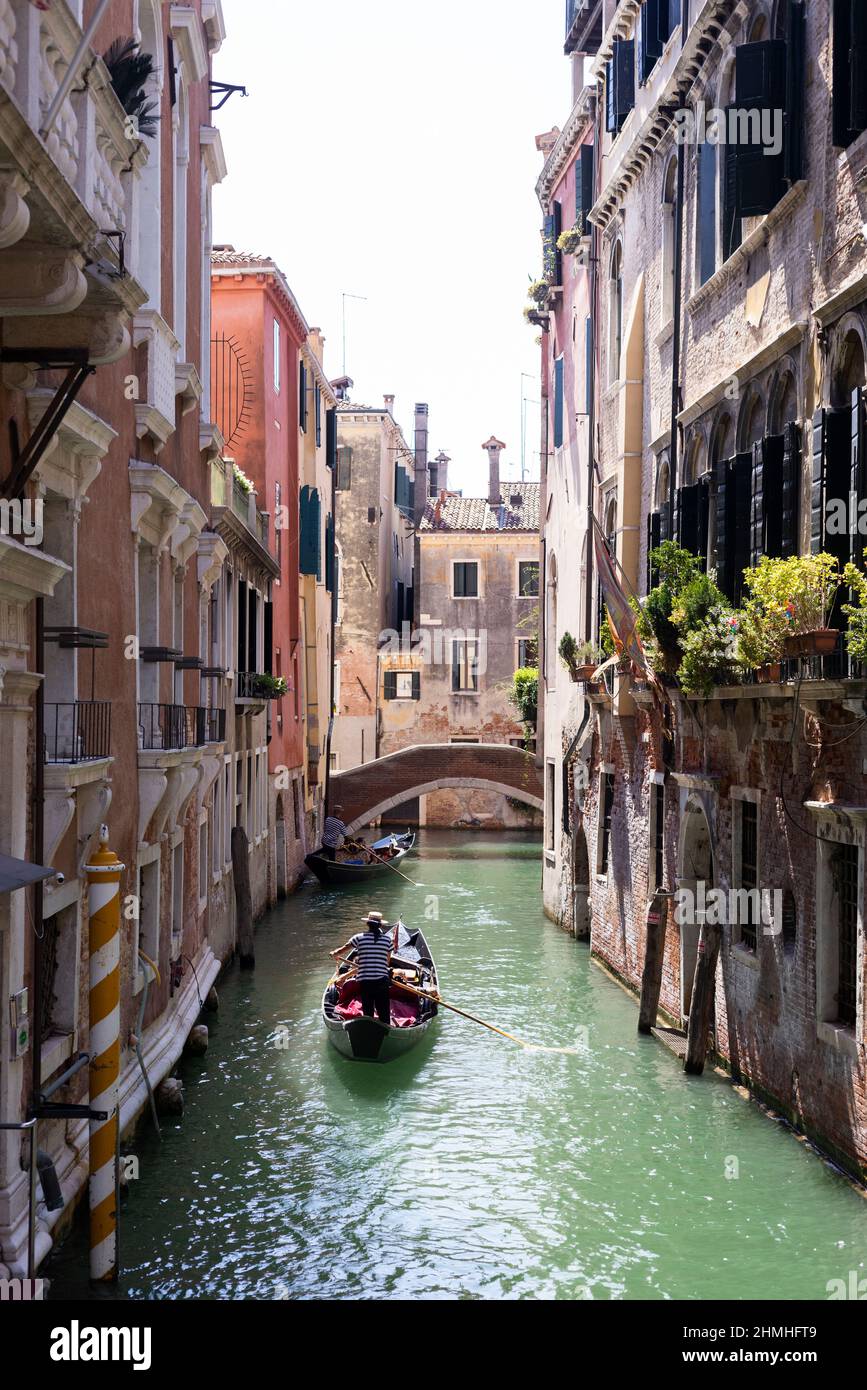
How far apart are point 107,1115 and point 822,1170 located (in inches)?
176

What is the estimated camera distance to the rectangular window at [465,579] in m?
37.2

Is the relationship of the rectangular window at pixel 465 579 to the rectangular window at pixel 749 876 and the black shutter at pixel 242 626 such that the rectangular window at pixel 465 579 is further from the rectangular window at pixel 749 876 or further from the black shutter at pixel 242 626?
the rectangular window at pixel 749 876

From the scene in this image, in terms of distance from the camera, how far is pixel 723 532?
11.3m

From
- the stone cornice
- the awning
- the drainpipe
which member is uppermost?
the stone cornice

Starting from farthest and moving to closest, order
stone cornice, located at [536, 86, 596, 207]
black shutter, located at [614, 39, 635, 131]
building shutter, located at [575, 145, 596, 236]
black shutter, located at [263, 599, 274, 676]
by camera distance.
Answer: black shutter, located at [263, 599, 274, 676] < building shutter, located at [575, 145, 596, 236] < stone cornice, located at [536, 86, 596, 207] < black shutter, located at [614, 39, 635, 131]

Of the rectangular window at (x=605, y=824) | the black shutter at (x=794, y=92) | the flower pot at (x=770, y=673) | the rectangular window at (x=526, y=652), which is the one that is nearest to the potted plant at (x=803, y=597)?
the flower pot at (x=770, y=673)

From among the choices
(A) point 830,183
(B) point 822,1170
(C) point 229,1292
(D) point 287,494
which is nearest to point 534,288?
(D) point 287,494

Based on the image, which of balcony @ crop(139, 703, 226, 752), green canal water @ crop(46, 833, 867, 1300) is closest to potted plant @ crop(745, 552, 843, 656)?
green canal water @ crop(46, 833, 867, 1300)

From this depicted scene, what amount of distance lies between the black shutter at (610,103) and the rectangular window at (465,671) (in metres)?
21.1

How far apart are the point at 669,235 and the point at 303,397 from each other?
1296 cm

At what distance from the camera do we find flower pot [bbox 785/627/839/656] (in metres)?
8.41

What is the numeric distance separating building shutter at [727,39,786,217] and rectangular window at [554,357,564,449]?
33.2 ft

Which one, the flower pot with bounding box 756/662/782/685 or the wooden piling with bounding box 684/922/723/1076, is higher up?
the flower pot with bounding box 756/662/782/685

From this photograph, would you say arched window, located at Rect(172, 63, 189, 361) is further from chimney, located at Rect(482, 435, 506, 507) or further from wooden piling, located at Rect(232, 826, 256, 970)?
chimney, located at Rect(482, 435, 506, 507)
